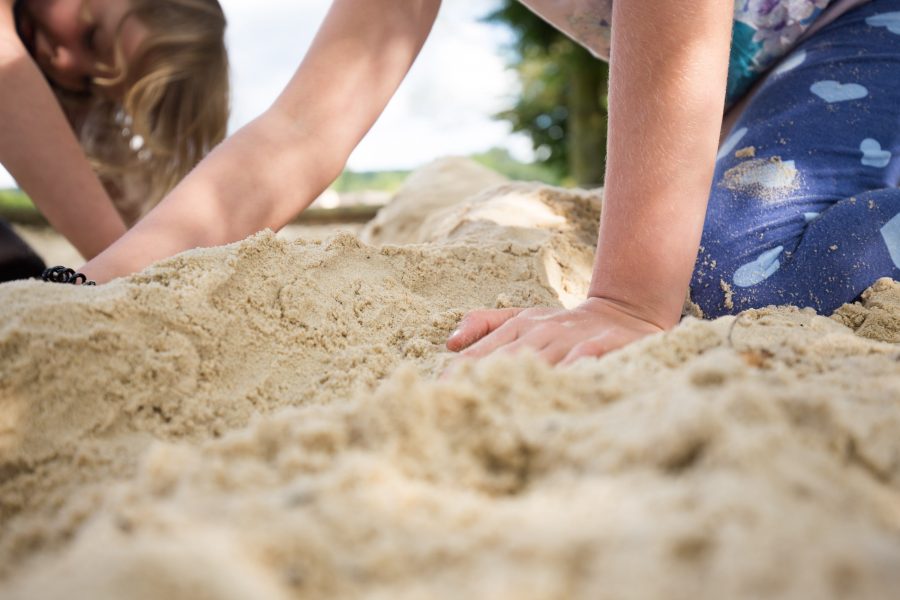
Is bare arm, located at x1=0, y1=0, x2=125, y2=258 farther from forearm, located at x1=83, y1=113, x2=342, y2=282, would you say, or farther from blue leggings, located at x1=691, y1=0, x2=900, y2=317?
blue leggings, located at x1=691, y1=0, x2=900, y2=317

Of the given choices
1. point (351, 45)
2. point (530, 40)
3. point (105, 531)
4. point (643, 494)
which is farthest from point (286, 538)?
point (530, 40)

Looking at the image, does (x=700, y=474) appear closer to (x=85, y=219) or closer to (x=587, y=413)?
(x=587, y=413)

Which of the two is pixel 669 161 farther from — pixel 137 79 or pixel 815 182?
pixel 137 79

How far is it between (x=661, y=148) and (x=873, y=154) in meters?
0.85

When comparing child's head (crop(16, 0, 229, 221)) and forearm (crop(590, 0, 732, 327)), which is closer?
forearm (crop(590, 0, 732, 327))

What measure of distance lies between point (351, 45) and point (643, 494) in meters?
1.33

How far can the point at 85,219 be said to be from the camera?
1850 mm

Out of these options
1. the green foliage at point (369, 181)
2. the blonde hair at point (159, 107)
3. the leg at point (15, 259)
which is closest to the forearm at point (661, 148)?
the leg at point (15, 259)

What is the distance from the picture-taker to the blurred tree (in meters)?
6.76

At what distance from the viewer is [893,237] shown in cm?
133

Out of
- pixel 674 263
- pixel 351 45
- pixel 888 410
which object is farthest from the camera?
pixel 351 45

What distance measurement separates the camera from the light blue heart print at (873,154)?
157 cm

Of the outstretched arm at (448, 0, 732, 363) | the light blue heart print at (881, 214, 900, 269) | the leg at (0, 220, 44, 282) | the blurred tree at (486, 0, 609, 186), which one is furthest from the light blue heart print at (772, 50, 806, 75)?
the blurred tree at (486, 0, 609, 186)

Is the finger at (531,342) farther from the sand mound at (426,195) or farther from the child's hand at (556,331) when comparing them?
the sand mound at (426,195)
